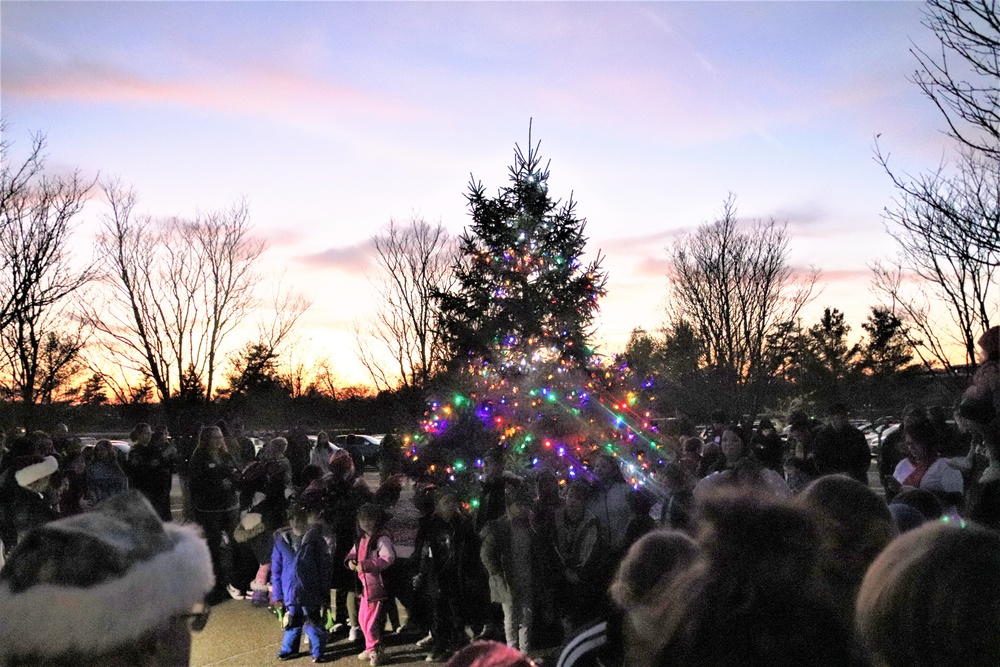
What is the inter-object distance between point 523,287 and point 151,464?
572cm

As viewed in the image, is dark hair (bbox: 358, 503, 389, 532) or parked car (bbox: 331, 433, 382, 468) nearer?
dark hair (bbox: 358, 503, 389, 532)

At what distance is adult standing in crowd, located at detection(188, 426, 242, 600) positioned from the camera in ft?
32.3

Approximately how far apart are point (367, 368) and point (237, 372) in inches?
286

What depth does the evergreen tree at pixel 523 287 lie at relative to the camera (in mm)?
10797

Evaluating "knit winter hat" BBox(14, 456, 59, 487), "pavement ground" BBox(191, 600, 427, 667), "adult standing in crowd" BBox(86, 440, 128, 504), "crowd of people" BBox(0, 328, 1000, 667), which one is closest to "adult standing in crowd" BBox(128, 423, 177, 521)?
"crowd of people" BBox(0, 328, 1000, 667)

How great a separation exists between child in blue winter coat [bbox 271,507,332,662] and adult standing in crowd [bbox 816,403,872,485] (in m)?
5.07

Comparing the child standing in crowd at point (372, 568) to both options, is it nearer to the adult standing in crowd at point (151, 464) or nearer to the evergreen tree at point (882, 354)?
the adult standing in crowd at point (151, 464)

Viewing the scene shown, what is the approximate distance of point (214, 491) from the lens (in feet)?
32.6

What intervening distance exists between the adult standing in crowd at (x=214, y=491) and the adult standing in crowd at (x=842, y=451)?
6.91 m

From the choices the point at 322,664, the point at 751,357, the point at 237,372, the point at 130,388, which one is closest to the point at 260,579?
the point at 322,664

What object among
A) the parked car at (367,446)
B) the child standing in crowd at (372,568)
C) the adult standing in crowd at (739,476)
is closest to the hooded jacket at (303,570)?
the child standing in crowd at (372,568)

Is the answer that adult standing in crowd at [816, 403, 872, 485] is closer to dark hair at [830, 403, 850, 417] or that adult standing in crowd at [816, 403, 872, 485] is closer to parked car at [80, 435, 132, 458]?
dark hair at [830, 403, 850, 417]

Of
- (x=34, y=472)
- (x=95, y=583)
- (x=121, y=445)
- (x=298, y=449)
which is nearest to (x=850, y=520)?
(x=95, y=583)

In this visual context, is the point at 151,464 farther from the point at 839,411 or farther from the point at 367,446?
the point at 367,446
